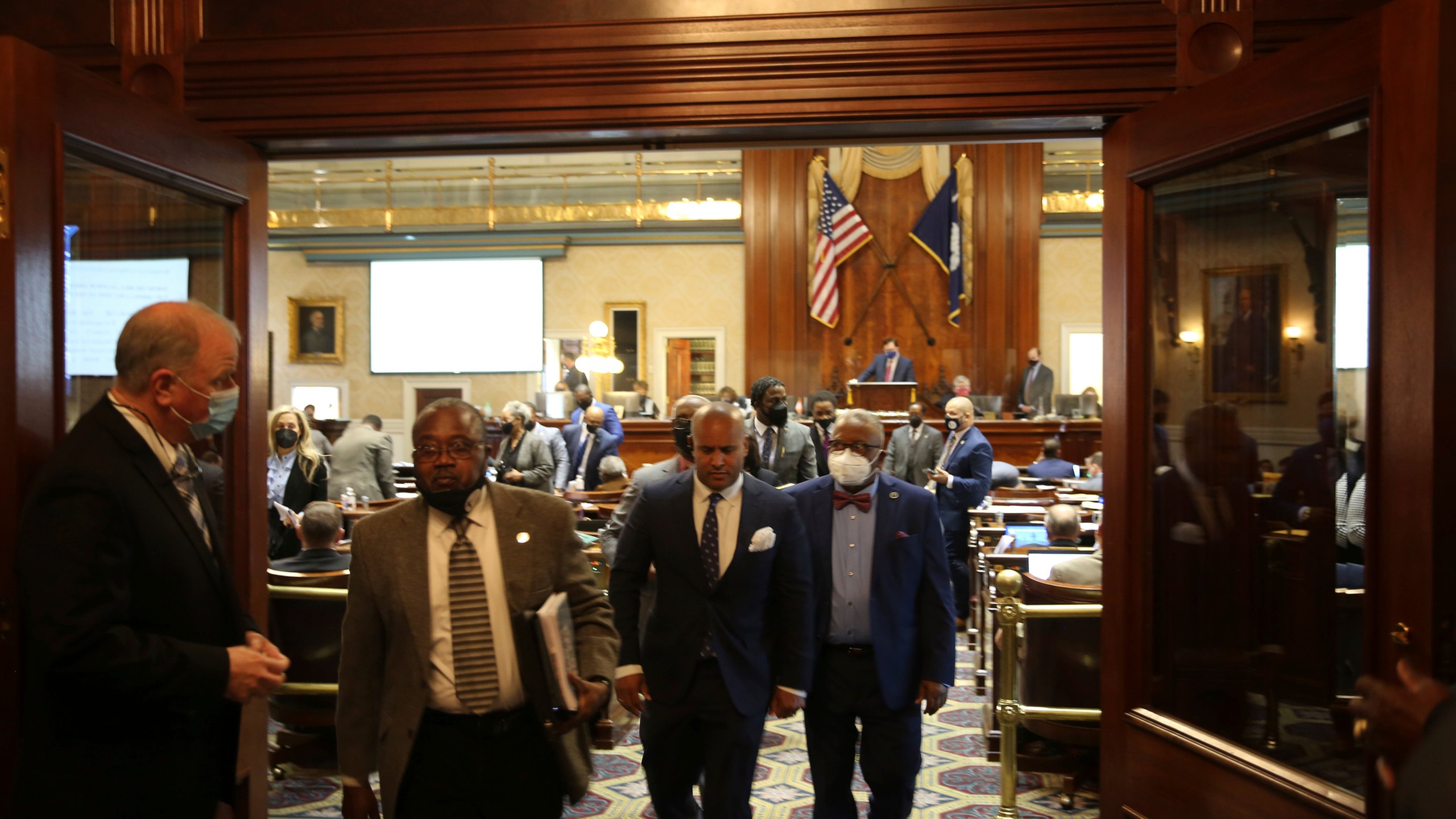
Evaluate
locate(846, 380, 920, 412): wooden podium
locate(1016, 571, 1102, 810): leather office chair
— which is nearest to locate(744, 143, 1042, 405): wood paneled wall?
locate(846, 380, 920, 412): wooden podium

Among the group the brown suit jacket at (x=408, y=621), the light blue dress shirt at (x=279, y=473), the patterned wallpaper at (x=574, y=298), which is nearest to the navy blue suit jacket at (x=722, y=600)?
the brown suit jacket at (x=408, y=621)

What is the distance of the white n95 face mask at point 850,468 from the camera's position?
3520 mm

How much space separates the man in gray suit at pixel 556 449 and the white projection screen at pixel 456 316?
8.92 meters

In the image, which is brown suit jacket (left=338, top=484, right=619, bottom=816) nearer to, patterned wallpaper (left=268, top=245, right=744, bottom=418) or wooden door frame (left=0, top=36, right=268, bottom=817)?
wooden door frame (left=0, top=36, right=268, bottom=817)

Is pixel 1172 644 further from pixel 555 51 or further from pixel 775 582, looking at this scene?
pixel 555 51

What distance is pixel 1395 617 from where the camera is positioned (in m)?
2.06

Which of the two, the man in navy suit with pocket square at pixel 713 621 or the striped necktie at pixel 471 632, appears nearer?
the striped necktie at pixel 471 632

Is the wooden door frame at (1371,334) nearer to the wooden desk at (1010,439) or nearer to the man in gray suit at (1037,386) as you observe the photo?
the wooden desk at (1010,439)

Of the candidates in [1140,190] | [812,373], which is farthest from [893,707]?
[812,373]

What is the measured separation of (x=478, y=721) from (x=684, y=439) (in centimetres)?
219

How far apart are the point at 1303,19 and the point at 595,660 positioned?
8.13 feet

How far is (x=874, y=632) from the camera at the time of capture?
3367 millimetres

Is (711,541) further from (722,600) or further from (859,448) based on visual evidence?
(859,448)

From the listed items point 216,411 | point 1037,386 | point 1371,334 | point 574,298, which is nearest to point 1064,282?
point 1037,386
